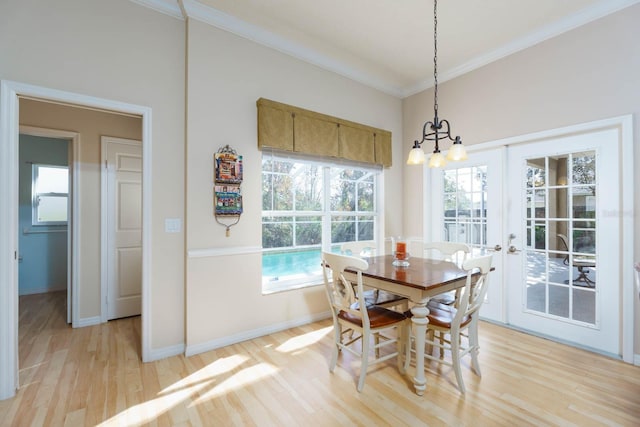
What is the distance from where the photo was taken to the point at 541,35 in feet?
9.40

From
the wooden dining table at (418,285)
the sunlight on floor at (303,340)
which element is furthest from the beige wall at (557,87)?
the sunlight on floor at (303,340)

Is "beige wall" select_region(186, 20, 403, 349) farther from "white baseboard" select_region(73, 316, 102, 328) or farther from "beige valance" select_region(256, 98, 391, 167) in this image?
"white baseboard" select_region(73, 316, 102, 328)

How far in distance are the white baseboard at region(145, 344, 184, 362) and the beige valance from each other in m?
2.02

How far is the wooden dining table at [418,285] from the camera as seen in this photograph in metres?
1.93

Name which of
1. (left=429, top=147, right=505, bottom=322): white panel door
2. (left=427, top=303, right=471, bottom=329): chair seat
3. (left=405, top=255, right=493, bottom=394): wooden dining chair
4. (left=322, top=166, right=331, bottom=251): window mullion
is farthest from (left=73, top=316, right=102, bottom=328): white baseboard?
(left=429, top=147, right=505, bottom=322): white panel door

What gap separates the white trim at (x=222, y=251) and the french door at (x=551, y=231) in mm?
2586

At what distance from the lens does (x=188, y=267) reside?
101 inches

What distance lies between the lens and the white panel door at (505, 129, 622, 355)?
8.36 ft

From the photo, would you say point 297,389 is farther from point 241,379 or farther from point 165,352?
point 165,352

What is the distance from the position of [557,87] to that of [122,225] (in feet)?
16.3

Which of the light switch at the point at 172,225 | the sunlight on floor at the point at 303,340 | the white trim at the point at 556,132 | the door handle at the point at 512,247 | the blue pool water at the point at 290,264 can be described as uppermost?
the white trim at the point at 556,132

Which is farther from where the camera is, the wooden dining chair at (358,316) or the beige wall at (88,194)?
the beige wall at (88,194)

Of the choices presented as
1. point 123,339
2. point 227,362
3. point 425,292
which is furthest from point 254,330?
point 425,292

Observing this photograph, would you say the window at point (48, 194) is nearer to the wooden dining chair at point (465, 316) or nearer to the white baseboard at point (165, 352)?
the white baseboard at point (165, 352)
